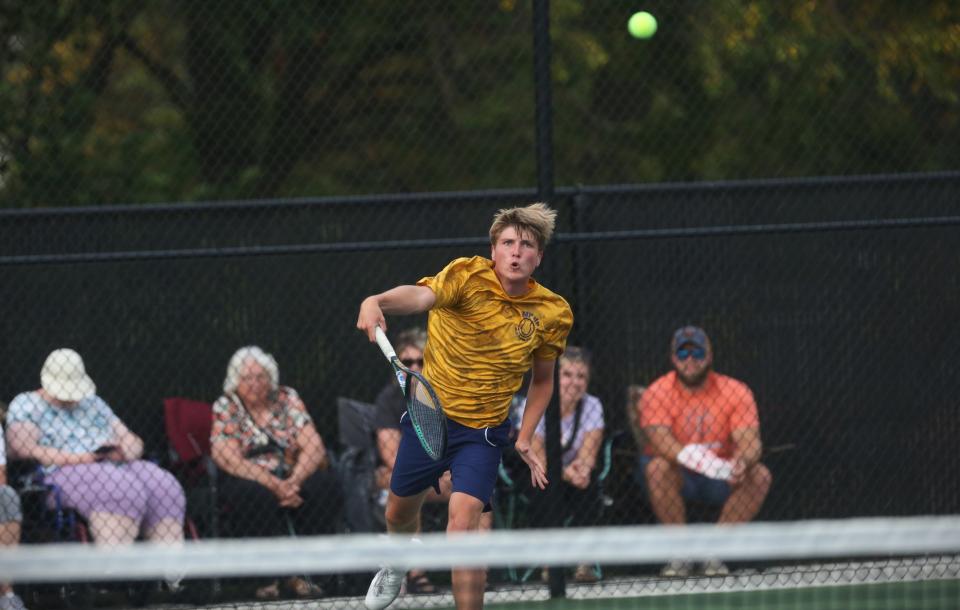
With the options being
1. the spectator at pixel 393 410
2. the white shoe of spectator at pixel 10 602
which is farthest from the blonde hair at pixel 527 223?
the white shoe of spectator at pixel 10 602

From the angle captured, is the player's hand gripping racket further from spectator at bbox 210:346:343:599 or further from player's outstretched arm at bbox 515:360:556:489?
spectator at bbox 210:346:343:599

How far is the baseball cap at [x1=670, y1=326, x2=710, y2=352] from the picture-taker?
253 inches

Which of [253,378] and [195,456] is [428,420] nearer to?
[253,378]

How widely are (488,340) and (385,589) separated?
1026 mm

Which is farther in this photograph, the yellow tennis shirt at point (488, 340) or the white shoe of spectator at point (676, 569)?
the white shoe of spectator at point (676, 569)

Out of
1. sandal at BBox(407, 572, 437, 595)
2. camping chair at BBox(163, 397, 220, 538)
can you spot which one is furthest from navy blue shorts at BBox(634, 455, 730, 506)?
camping chair at BBox(163, 397, 220, 538)

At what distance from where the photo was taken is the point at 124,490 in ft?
20.2

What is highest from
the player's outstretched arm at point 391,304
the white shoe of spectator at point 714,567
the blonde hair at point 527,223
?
the blonde hair at point 527,223

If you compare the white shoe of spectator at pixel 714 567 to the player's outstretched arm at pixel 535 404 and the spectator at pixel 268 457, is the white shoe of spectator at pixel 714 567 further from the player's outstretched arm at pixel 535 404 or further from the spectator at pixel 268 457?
the spectator at pixel 268 457

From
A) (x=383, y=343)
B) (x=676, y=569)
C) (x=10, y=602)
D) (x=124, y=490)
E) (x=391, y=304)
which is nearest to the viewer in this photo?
(x=383, y=343)

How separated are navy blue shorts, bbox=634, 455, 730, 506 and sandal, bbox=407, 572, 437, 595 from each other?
1.10 metres

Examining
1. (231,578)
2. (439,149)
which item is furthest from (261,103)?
(231,578)

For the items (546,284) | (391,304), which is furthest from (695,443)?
(391,304)

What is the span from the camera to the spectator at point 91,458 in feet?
20.1
